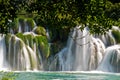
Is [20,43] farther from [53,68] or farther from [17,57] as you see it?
[53,68]

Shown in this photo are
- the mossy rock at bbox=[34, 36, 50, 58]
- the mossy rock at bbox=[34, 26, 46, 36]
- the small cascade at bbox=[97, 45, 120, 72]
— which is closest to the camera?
the small cascade at bbox=[97, 45, 120, 72]

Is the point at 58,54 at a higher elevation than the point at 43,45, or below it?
below

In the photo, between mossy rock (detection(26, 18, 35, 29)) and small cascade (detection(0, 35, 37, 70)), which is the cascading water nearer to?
small cascade (detection(0, 35, 37, 70))

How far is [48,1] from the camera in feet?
19.2

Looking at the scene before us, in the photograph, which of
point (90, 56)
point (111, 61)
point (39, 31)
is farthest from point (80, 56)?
point (39, 31)

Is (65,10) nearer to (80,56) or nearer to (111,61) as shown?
(111,61)

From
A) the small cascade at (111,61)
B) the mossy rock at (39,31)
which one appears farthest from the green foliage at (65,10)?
the mossy rock at (39,31)

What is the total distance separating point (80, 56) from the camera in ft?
109

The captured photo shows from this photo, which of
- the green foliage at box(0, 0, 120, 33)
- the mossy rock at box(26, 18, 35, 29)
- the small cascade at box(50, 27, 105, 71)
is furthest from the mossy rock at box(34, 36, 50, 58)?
the green foliage at box(0, 0, 120, 33)

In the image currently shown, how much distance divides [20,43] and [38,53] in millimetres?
1664

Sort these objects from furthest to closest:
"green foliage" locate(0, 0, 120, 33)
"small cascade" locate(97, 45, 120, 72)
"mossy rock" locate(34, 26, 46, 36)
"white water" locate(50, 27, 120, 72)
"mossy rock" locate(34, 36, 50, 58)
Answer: "mossy rock" locate(34, 26, 46, 36)
"mossy rock" locate(34, 36, 50, 58)
"white water" locate(50, 27, 120, 72)
"small cascade" locate(97, 45, 120, 72)
"green foliage" locate(0, 0, 120, 33)

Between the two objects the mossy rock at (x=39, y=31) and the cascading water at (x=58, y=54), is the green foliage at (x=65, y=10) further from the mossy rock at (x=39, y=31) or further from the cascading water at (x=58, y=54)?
the mossy rock at (x=39, y=31)

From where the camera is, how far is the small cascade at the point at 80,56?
3200 centimetres

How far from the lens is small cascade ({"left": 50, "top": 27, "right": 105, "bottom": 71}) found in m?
32.0
